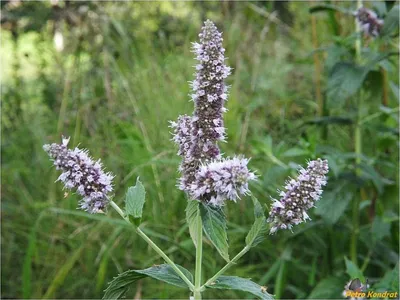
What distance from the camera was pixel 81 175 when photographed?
1.18m

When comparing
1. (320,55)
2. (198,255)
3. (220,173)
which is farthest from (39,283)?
(320,55)

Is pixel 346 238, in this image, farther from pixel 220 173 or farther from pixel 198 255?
pixel 220 173

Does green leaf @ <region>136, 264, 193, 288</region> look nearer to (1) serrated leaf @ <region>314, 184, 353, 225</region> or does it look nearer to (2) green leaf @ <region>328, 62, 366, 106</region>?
(1) serrated leaf @ <region>314, 184, 353, 225</region>

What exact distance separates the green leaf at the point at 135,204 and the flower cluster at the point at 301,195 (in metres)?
0.27

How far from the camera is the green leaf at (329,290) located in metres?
2.11

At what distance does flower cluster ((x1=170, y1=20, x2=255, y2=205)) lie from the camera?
1123 millimetres

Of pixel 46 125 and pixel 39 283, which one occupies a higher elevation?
pixel 46 125

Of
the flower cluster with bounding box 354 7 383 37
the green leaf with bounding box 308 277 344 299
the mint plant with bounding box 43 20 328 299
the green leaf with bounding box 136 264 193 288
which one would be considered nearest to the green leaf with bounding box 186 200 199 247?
the mint plant with bounding box 43 20 328 299

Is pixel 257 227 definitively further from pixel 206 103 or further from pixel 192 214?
pixel 206 103

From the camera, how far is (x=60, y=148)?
1188mm

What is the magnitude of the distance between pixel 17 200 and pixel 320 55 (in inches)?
74.4

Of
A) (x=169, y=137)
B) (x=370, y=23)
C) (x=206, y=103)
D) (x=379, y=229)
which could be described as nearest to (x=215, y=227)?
(x=206, y=103)

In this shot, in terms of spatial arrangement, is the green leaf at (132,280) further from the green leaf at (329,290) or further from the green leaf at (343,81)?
the green leaf at (343,81)

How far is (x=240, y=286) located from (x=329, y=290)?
0.97m
